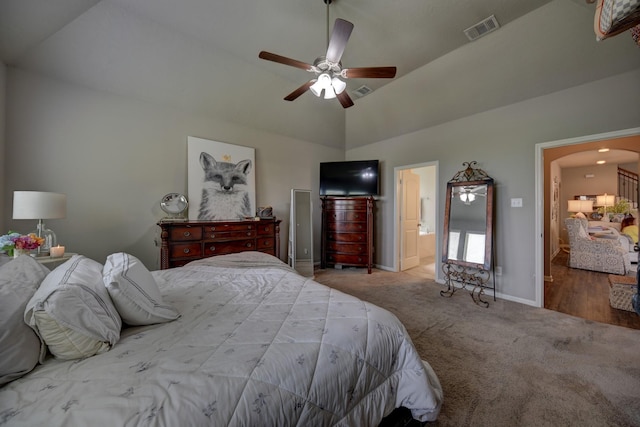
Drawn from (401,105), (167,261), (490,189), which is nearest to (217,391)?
(167,261)

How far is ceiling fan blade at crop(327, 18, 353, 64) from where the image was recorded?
1.72 meters

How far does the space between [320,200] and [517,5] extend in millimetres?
3804

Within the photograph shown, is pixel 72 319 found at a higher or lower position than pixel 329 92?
lower

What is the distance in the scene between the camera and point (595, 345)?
2.13 metres

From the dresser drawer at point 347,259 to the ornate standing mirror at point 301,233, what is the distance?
0.48 meters

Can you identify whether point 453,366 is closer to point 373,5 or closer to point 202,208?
point 373,5

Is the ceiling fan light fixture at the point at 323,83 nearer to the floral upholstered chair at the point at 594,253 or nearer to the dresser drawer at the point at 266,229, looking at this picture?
the dresser drawer at the point at 266,229

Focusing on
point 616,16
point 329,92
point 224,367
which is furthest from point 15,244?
point 616,16

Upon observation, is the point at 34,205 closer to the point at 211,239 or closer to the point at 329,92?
the point at 211,239

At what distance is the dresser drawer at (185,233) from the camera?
2924 mm

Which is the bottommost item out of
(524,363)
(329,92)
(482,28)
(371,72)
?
(524,363)

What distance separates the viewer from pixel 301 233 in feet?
15.3

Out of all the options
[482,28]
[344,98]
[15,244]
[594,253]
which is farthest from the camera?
[594,253]

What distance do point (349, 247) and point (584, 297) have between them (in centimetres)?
340
